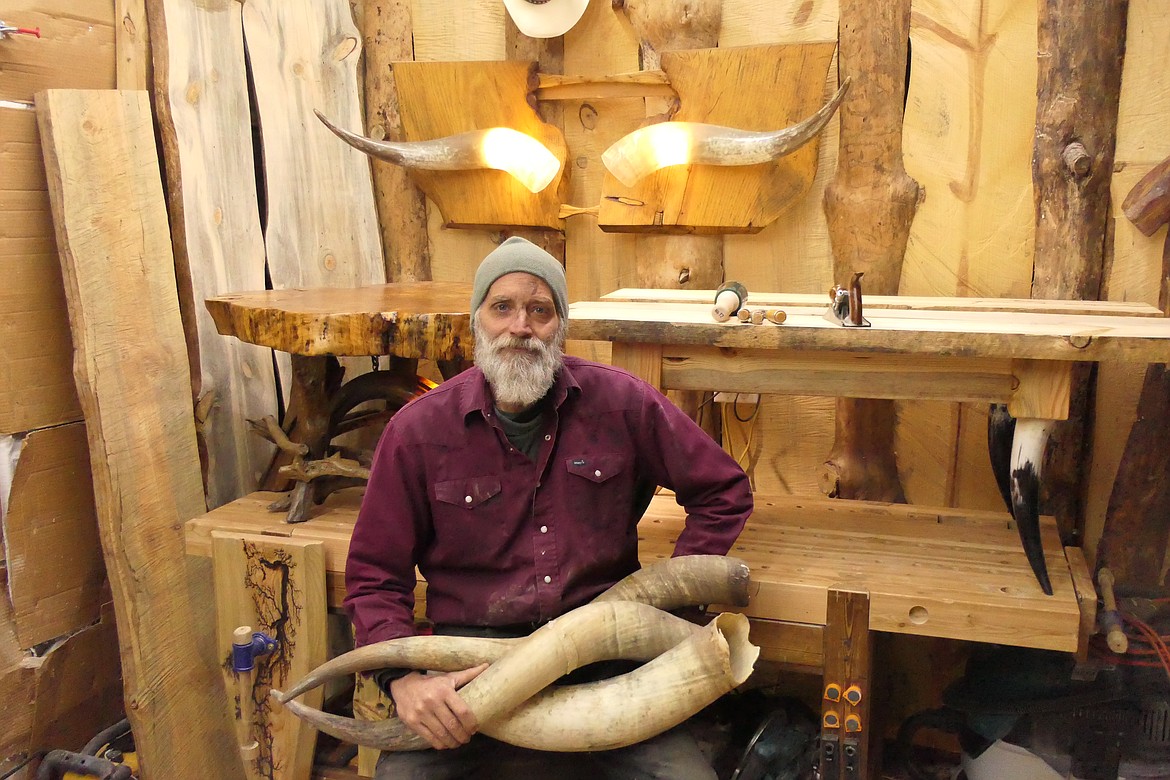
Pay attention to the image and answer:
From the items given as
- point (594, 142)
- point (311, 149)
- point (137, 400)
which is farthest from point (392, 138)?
point (137, 400)

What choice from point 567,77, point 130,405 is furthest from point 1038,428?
point 130,405

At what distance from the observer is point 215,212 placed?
314cm

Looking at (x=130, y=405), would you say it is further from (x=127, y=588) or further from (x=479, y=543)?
(x=479, y=543)

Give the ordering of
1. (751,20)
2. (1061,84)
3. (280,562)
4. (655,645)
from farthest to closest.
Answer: (751,20), (1061,84), (280,562), (655,645)

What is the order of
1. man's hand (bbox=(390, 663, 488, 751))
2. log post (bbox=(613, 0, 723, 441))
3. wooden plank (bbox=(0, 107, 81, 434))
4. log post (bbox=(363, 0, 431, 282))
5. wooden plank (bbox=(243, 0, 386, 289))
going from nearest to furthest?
man's hand (bbox=(390, 663, 488, 751))
wooden plank (bbox=(0, 107, 81, 434))
log post (bbox=(613, 0, 723, 441))
wooden plank (bbox=(243, 0, 386, 289))
log post (bbox=(363, 0, 431, 282))

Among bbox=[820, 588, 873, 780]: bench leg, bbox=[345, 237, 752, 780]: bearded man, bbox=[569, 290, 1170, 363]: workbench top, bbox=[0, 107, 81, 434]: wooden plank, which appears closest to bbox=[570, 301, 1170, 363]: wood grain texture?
bbox=[569, 290, 1170, 363]: workbench top

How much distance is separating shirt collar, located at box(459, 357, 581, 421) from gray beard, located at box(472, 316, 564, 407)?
0.05m

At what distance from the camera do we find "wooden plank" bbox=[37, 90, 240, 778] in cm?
266

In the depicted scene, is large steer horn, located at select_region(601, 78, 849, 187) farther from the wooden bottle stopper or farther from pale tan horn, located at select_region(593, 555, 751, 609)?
pale tan horn, located at select_region(593, 555, 751, 609)

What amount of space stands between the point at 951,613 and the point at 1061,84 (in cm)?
167

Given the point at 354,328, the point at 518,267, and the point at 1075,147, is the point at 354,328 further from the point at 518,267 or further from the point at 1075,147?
the point at 1075,147

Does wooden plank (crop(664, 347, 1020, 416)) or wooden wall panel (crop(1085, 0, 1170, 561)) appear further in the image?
wooden wall panel (crop(1085, 0, 1170, 561))

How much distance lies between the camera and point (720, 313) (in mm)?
2395

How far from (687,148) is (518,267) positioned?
4.22 ft
